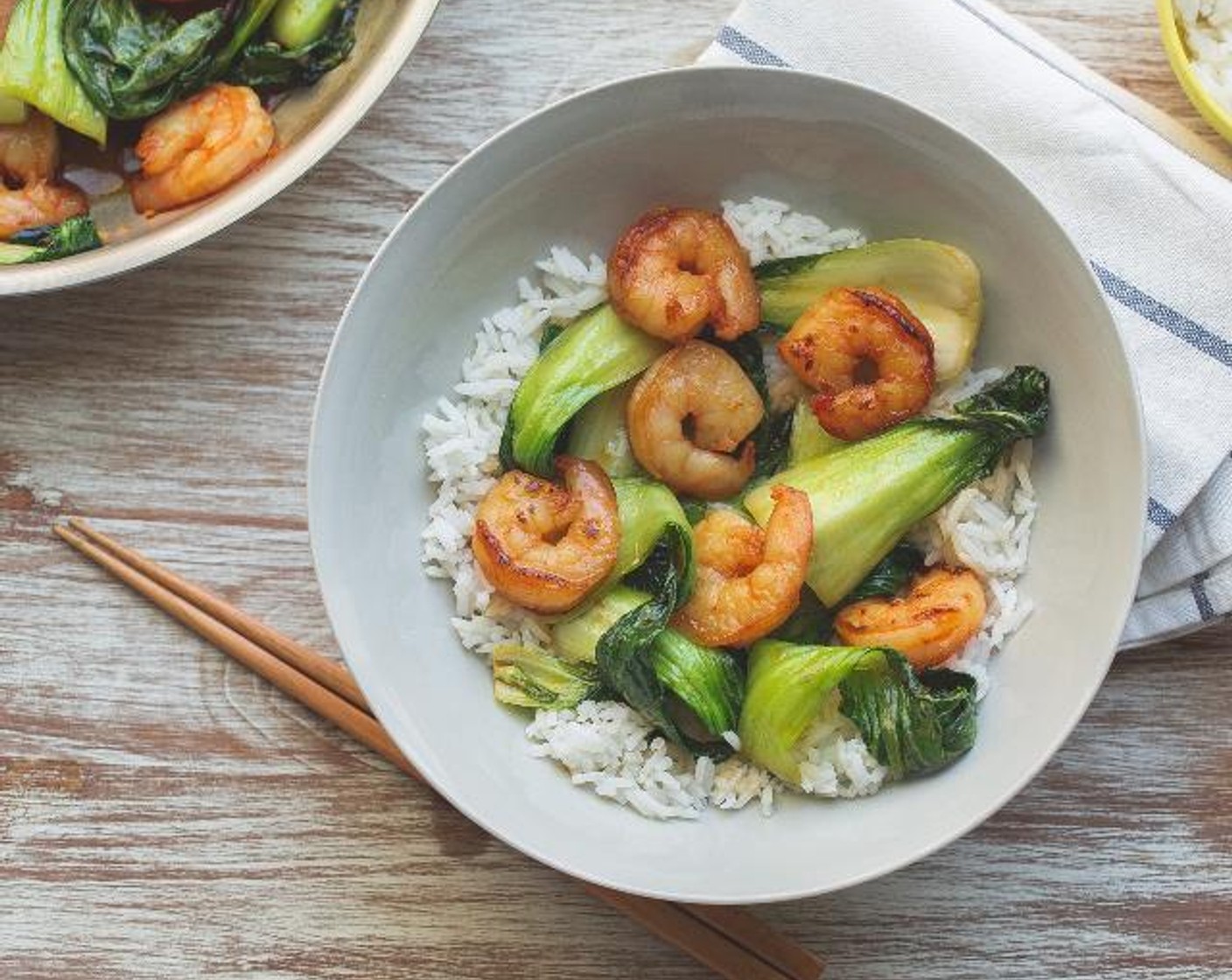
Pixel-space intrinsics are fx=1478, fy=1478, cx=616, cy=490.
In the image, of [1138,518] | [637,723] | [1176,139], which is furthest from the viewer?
[1176,139]

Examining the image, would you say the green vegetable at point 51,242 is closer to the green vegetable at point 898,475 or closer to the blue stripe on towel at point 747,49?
the blue stripe on towel at point 747,49

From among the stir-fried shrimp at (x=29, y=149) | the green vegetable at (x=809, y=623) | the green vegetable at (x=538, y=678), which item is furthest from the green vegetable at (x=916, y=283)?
the stir-fried shrimp at (x=29, y=149)

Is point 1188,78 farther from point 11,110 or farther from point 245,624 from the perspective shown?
point 11,110

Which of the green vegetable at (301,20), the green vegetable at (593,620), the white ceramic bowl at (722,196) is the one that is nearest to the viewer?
the white ceramic bowl at (722,196)

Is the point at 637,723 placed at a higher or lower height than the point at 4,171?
lower

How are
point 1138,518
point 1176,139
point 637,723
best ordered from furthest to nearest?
point 1176,139
point 637,723
point 1138,518

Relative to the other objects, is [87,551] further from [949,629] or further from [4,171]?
[949,629]

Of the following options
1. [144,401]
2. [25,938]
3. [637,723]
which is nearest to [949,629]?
[637,723]
